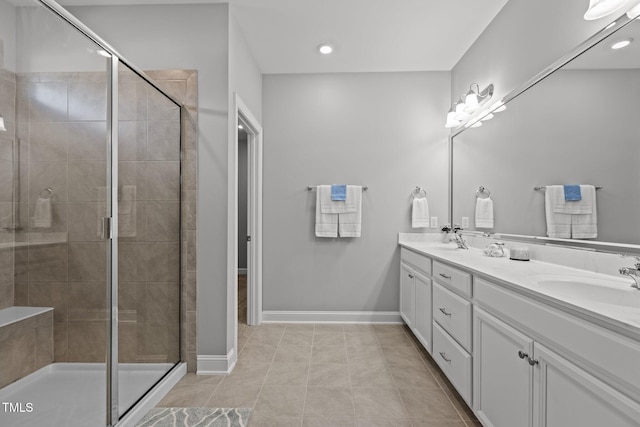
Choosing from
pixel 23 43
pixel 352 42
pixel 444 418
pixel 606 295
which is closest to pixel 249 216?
pixel 352 42

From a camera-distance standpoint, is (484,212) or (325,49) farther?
(325,49)

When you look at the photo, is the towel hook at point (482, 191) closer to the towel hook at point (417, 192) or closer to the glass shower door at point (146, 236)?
the towel hook at point (417, 192)

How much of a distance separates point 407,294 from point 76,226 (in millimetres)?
2503

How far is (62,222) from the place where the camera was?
4.60 feet

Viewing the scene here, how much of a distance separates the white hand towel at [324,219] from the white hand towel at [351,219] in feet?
0.20

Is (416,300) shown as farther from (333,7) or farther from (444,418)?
(333,7)

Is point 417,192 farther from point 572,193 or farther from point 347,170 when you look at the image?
point 572,193

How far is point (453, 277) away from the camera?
1.85m

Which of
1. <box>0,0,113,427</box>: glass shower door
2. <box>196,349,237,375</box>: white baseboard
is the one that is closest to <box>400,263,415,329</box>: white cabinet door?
<box>196,349,237,375</box>: white baseboard

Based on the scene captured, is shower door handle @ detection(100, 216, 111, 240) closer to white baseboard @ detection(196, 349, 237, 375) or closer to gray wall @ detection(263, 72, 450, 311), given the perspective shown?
white baseboard @ detection(196, 349, 237, 375)

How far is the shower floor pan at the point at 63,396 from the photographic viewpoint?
3.91 ft

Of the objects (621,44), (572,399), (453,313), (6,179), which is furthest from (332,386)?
(621,44)

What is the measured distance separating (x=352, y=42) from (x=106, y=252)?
242 centimetres

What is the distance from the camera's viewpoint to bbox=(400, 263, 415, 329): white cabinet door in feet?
8.87
